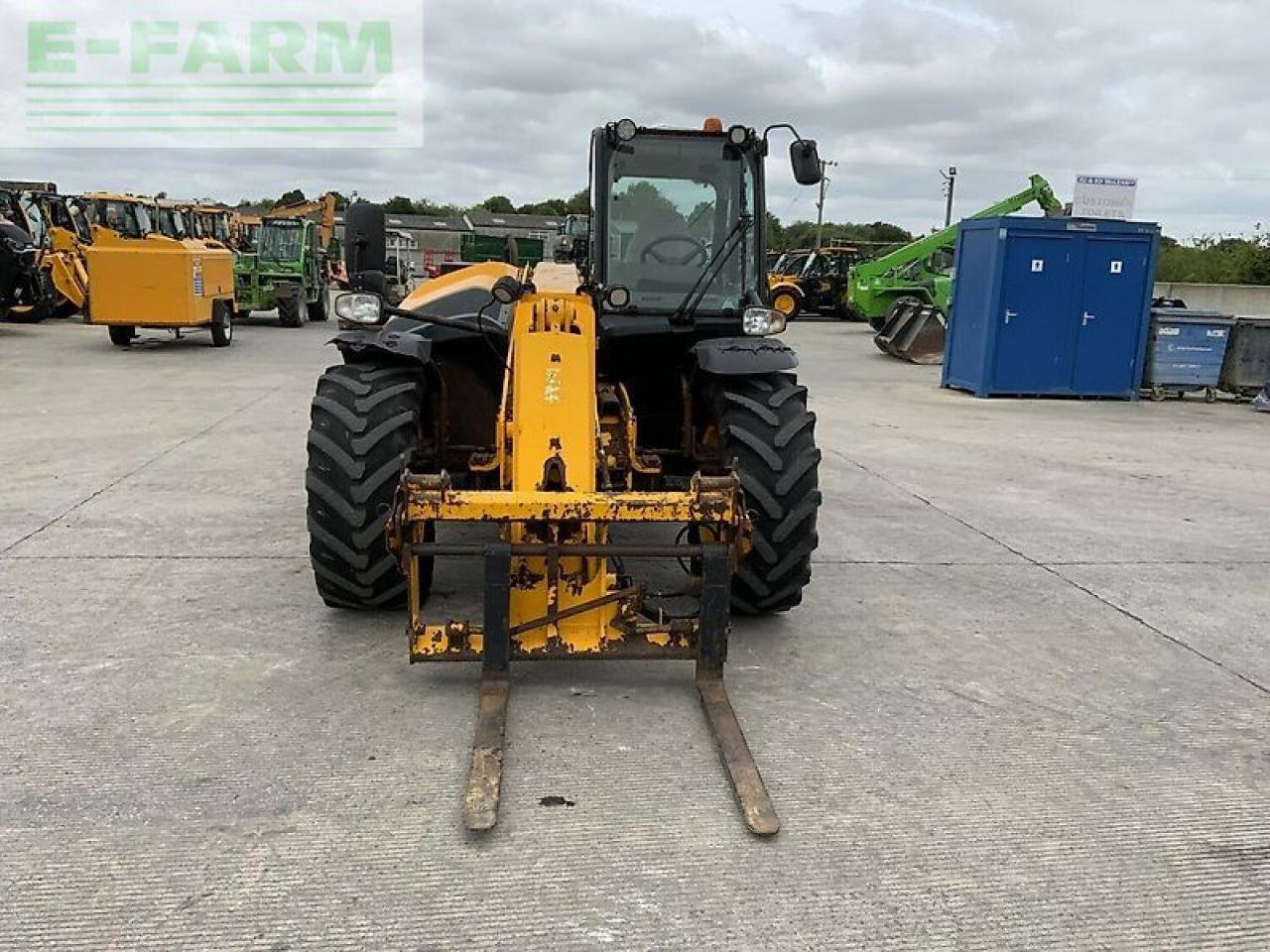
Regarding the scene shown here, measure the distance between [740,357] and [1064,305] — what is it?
10.6 m

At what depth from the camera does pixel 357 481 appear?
4363 millimetres

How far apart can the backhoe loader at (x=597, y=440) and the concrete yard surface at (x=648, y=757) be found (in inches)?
7.7

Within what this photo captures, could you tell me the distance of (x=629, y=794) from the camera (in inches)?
130

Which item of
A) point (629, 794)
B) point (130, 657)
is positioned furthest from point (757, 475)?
point (130, 657)

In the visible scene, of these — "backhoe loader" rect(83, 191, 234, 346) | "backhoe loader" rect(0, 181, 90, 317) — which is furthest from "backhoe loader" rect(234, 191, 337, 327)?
"backhoe loader" rect(83, 191, 234, 346)

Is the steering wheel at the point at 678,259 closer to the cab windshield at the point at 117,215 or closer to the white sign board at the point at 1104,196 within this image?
the white sign board at the point at 1104,196

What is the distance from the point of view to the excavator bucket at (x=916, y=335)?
1847 centimetres

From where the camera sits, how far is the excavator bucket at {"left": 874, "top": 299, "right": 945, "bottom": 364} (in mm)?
18469

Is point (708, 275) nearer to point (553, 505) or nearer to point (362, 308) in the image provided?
point (362, 308)

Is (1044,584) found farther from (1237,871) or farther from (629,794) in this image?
(629,794)

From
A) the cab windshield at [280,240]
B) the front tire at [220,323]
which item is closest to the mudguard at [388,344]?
the front tire at [220,323]

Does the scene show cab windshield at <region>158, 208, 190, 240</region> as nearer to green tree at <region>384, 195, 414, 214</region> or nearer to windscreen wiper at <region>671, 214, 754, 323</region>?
windscreen wiper at <region>671, 214, 754, 323</region>

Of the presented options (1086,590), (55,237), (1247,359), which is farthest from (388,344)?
(55,237)

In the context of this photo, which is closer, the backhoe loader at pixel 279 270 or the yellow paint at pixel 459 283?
the yellow paint at pixel 459 283
